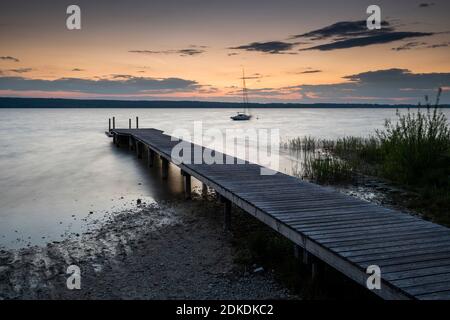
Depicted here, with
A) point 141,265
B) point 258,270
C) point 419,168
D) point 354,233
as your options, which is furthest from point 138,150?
point 354,233

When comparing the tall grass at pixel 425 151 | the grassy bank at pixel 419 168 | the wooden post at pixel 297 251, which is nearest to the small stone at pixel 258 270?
the wooden post at pixel 297 251

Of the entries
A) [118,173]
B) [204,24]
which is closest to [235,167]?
[118,173]

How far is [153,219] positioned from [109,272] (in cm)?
286

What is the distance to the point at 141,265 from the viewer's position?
6.11m

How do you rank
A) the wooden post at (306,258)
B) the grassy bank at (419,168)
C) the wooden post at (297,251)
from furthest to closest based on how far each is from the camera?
the grassy bank at (419,168)
the wooden post at (297,251)
the wooden post at (306,258)

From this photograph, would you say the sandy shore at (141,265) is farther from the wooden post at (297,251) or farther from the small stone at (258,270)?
the wooden post at (297,251)

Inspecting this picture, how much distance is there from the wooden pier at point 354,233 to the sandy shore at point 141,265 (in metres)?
0.85

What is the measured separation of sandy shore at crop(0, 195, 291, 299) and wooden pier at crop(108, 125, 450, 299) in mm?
851

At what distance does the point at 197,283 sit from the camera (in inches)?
214

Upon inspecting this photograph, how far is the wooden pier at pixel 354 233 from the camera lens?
11.8ft

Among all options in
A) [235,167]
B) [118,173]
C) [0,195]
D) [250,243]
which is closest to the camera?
[250,243]

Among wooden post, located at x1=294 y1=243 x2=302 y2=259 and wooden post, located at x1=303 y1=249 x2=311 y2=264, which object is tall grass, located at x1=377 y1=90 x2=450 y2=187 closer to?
wooden post, located at x1=294 y1=243 x2=302 y2=259

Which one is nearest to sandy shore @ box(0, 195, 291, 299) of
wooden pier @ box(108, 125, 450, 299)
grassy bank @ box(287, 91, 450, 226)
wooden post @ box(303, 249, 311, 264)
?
wooden post @ box(303, 249, 311, 264)
